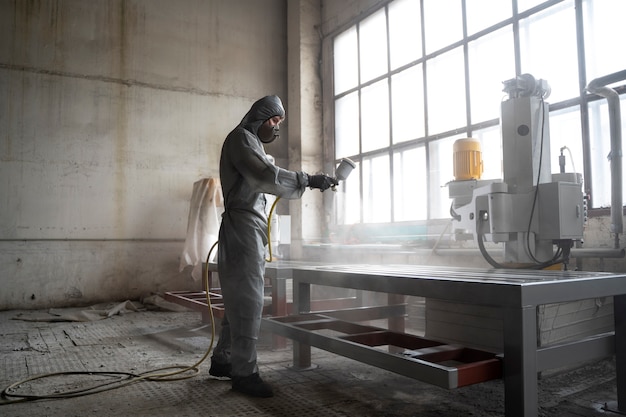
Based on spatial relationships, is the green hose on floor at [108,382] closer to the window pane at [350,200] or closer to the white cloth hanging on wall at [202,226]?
the white cloth hanging on wall at [202,226]

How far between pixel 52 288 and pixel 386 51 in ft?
15.8

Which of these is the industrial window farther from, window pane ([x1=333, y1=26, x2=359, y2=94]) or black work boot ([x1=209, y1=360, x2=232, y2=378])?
black work boot ([x1=209, y1=360, x2=232, y2=378])

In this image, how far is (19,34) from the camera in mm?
5555

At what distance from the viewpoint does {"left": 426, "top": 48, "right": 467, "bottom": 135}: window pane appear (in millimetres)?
4707

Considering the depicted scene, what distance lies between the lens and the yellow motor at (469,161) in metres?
3.24

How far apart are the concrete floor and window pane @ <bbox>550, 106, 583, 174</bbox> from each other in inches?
60.2

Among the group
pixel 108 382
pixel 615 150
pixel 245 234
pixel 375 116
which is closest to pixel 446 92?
pixel 375 116

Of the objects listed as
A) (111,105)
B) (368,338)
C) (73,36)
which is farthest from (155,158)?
(368,338)

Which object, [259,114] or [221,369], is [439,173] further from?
[221,369]

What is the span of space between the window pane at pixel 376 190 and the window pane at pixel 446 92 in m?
0.87

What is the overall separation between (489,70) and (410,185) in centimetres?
147

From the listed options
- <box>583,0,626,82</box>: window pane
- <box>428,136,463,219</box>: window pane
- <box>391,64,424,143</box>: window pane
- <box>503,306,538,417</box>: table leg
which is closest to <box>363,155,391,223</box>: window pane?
<box>391,64,424,143</box>: window pane

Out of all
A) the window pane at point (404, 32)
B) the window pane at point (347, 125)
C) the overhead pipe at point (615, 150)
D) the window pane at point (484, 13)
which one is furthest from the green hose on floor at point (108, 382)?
the window pane at point (347, 125)

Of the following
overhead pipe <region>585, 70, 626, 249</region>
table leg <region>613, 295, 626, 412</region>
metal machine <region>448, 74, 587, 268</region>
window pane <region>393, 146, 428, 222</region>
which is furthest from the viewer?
window pane <region>393, 146, 428, 222</region>
